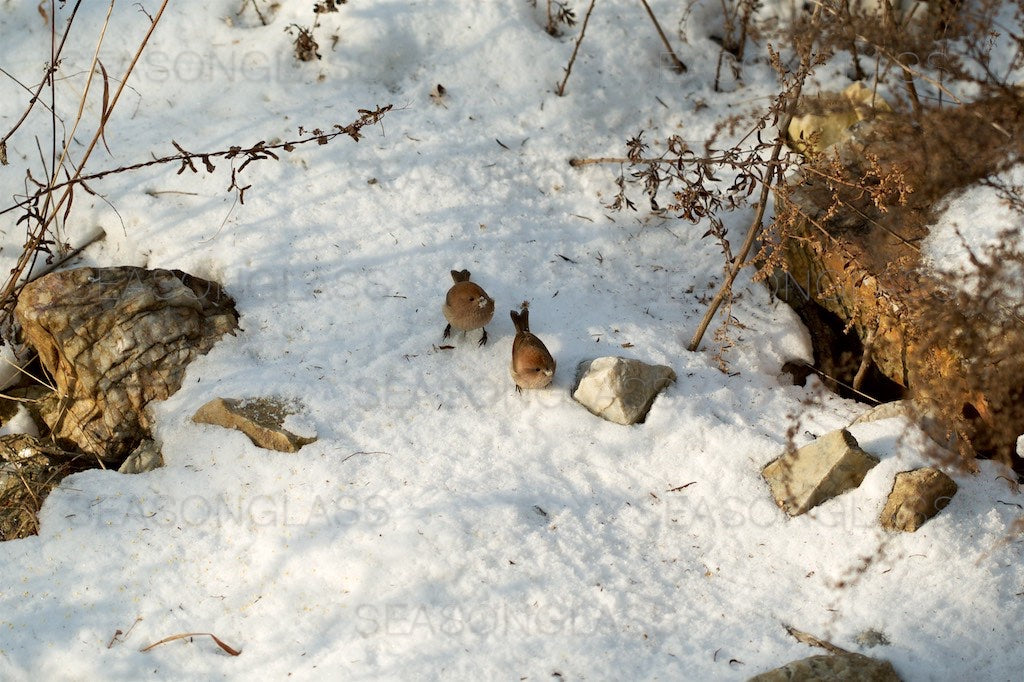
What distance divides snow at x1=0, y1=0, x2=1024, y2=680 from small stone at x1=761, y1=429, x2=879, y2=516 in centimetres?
7

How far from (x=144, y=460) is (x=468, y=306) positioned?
185cm

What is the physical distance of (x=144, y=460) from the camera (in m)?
4.05

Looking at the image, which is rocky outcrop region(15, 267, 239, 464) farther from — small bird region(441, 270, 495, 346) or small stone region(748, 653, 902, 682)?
small stone region(748, 653, 902, 682)

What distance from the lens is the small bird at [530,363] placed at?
4039mm

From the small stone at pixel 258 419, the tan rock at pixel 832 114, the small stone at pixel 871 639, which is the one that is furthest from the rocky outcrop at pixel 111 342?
the tan rock at pixel 832 114

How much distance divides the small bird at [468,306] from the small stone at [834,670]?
2.15 meters

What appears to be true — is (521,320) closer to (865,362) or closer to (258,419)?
(258,419)

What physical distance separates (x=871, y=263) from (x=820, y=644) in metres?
2.03

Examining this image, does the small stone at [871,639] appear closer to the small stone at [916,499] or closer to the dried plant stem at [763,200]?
the small stone at [916,499]

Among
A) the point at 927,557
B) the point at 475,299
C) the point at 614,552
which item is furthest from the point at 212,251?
the point at 927,557

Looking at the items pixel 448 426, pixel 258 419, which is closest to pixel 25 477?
pixel 258 419

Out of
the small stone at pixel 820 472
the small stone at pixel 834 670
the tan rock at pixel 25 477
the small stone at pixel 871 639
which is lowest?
the tan rock at pixel 25 477

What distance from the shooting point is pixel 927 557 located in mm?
3600

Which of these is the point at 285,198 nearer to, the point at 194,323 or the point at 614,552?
the point at 194,323
